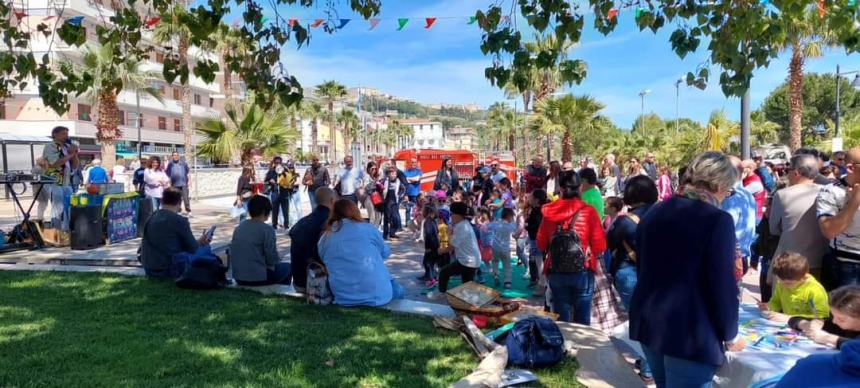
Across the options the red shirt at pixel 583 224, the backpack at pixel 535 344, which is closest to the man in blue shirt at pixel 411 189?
the red shirt at pixel 583 224

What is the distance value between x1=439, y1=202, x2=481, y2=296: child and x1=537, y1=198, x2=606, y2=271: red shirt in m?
1.88

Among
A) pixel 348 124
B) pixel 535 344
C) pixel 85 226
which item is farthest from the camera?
pixel 348 124

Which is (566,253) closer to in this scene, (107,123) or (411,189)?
(411,189)

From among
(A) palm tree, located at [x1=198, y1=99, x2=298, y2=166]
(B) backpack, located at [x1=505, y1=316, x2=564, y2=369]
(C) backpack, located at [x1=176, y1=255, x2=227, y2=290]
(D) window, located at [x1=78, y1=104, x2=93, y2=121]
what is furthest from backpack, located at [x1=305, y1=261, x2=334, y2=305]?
(D) window, located at [x1=78, y1=104, x2=93, y2=121]

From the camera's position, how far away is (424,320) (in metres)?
5.61

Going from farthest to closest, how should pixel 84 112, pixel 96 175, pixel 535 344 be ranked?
pixel 84 112 < pixel 96 175 < pixel 535 344

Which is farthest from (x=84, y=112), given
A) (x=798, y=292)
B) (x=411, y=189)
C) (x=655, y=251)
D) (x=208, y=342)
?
(x=655, y=251)

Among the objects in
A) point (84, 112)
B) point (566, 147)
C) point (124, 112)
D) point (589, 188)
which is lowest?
point (589, 188)

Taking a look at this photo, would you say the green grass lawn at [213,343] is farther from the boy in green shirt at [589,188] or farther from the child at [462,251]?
the boy in green shirt at [589,188]

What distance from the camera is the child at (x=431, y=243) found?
7.62m

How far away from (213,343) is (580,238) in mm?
3048

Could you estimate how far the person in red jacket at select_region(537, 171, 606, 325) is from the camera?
4820 millimetres

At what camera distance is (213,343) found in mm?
4734

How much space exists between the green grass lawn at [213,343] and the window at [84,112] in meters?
41.1
